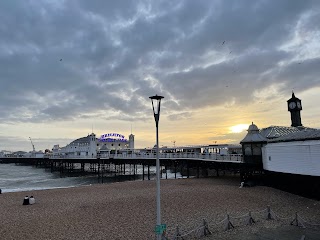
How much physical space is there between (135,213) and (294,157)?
14.7 meters

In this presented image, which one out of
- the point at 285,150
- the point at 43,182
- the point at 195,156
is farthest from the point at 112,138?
the point at 285,150

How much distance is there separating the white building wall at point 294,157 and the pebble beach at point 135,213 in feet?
7.96

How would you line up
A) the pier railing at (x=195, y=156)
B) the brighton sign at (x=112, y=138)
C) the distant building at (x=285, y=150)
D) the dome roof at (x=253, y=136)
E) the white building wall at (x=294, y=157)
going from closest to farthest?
the white building wall at (x=294, y=157), the distant building at (x=285, y=150), the dome roof at (x=253, y=136), the pier railing at (x=195, y=156), the brighton sign at (x=112, y=138)

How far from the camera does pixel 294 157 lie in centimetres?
2328

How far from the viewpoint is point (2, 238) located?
14.6 metres

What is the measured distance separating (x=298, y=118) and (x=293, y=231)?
36.1m

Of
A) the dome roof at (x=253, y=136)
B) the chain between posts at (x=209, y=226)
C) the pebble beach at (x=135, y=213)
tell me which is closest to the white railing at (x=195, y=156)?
the dome roof at (x=253, y=136)

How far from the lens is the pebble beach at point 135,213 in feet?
48.2

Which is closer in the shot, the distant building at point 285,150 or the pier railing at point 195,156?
the distant building at point 285,150

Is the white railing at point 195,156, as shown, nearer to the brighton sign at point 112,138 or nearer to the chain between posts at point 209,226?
the chain between posts at point 209,226

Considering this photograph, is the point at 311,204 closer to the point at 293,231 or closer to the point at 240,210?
the point at 240,210

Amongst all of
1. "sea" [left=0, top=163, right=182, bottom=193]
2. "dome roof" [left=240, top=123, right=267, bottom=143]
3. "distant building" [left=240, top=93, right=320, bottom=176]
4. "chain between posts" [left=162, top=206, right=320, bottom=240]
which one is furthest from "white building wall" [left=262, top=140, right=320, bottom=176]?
"sea" [left=0, top=163, right=182, bottom=193]

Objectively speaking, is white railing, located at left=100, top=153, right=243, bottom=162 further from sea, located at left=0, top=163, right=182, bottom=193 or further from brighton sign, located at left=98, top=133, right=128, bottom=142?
brighton sign, located at left=98, top=133, right=128, bottom=142

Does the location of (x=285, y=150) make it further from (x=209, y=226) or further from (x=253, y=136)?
(x=209, y=226)
